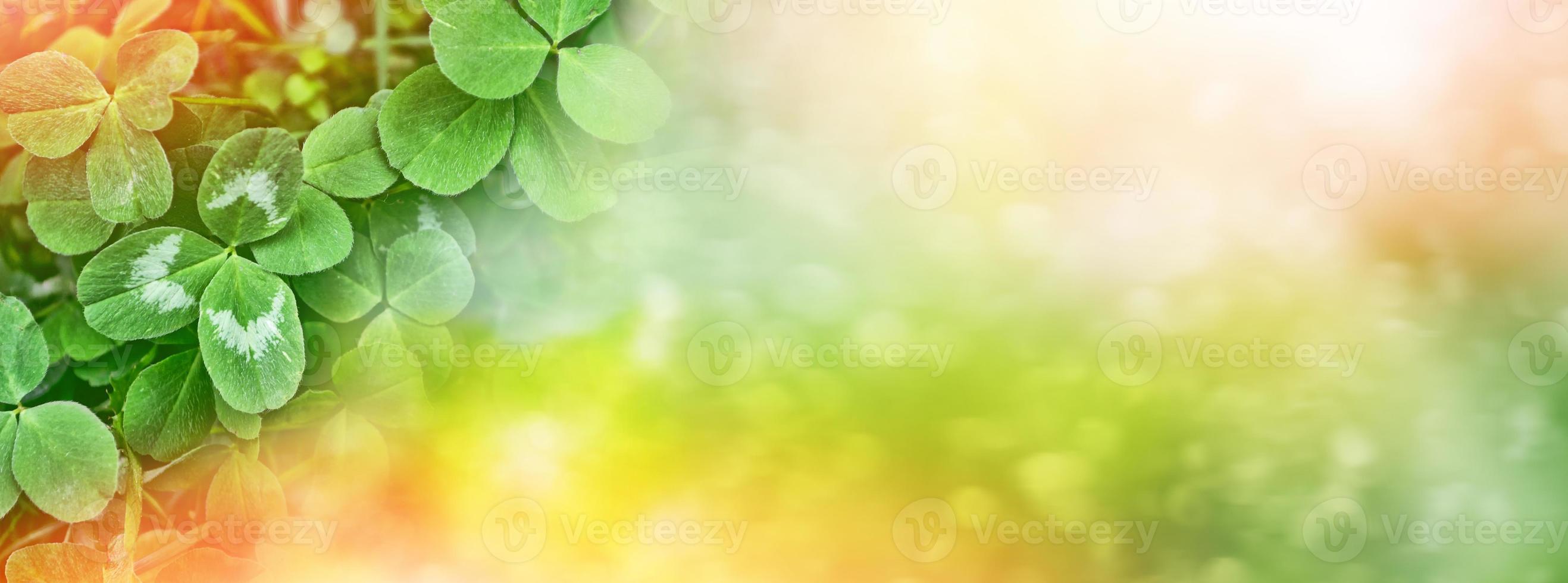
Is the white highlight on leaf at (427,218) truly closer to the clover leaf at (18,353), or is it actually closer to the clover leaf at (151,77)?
the clover leaf at (151,77)

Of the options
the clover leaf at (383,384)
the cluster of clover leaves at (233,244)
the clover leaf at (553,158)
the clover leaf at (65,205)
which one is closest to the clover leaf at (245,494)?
the cluster of clover leaves at (233,244)

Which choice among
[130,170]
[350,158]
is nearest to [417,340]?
[350,158]

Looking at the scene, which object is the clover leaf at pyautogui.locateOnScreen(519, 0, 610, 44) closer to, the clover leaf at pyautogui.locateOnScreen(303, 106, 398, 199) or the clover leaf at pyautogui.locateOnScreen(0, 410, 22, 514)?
the clover leaf at pyautogui.locateOnScreen(303, 106, 398, 199)

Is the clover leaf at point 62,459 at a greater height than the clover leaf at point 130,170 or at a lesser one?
lesser

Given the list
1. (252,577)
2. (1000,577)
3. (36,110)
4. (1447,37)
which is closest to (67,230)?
(36,110)

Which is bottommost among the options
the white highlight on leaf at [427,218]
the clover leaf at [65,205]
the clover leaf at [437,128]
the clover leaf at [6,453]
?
the clover leaf at [6,453]

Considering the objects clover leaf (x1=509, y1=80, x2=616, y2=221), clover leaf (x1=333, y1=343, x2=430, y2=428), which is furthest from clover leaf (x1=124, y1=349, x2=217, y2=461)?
clover leaf (x1=509, y1=80, x2=616, y2=221)
